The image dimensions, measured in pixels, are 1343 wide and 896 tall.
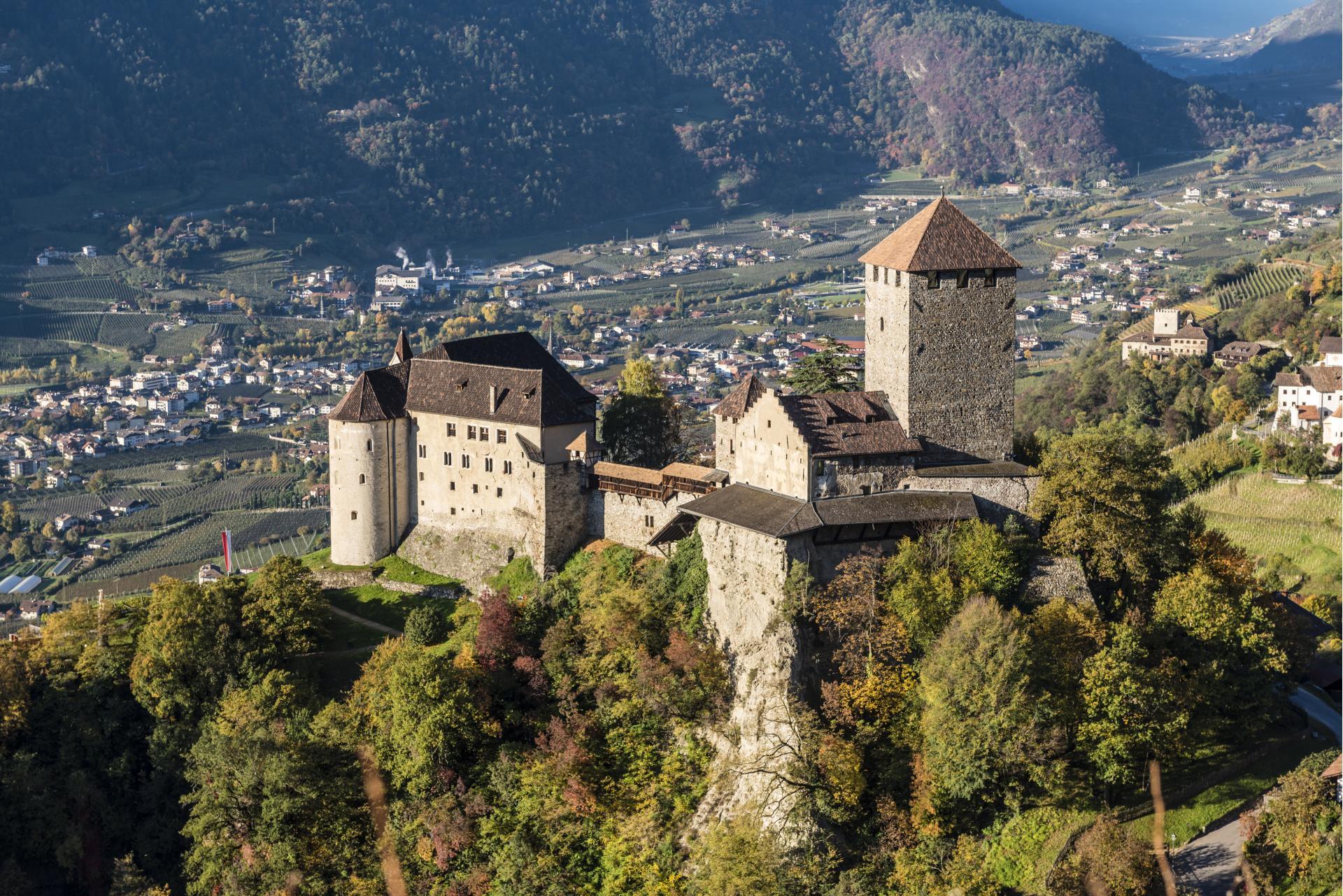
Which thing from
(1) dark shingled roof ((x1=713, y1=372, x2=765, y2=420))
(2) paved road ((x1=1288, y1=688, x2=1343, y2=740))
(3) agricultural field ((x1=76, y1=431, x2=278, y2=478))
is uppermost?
(1) dark shingled roof ((x1=713, y1=372, x2=765, y2=420))

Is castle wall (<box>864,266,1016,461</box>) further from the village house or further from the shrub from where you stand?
the village house

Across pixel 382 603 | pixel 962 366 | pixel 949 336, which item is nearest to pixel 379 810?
pixel 382 603

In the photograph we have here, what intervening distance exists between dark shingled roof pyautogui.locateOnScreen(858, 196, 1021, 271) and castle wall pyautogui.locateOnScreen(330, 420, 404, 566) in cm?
1931

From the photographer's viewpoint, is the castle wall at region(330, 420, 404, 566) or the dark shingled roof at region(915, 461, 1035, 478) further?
the castle wall at region(330, 420, 404, 566)

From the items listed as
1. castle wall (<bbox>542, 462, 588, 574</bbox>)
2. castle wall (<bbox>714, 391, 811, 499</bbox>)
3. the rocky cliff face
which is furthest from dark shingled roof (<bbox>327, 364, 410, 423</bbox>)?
the rocky cliff face

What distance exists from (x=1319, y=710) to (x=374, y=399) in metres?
32.0

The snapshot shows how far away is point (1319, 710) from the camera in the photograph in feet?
162

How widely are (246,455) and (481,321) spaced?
47.5m

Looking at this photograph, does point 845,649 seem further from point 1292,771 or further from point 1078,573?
point 1292,771

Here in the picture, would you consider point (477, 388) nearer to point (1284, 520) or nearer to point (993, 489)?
point (993, 489)

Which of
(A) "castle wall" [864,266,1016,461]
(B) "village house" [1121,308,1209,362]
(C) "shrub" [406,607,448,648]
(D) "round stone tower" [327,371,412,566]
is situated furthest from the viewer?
(B) "village house" [1121,308,1209,362]

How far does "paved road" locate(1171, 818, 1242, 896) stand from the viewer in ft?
135

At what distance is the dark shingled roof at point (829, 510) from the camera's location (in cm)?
4419

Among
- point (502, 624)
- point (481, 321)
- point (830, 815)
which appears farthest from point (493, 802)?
point (481, 321)
